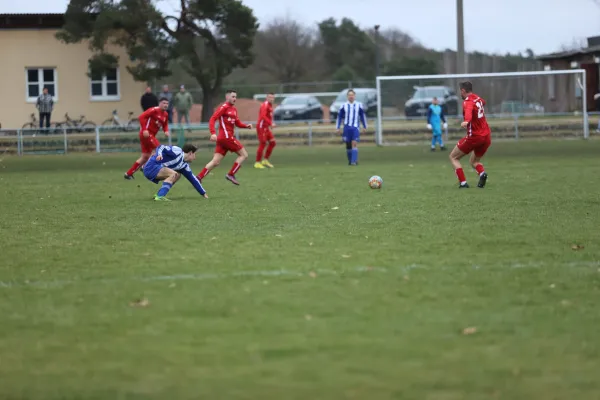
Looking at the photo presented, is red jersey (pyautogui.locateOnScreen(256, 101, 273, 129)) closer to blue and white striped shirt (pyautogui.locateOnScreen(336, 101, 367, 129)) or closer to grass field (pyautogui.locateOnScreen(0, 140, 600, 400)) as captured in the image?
blue and white striped shirt (pyautogui.locateOnScreen(336, 101, 367, 129))

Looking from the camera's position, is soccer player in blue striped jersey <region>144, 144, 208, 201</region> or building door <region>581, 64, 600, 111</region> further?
building door <region>581, 64, 600, 111</region>

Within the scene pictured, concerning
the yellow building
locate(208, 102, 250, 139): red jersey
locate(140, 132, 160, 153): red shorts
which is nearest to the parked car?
the yellow building

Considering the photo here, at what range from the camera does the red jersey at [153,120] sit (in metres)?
21.0

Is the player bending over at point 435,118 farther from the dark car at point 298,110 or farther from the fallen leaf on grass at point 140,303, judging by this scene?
the fallen leaf on grass at point 140,303

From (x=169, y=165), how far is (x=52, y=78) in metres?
33.7

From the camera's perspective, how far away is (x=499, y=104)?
40.0 m

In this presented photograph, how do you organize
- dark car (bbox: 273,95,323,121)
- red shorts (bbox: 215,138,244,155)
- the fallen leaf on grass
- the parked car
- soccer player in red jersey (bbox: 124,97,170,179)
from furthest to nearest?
dark car (bbox: 273,95,323,121) → the parked car → soccer player in red jersey (bbox: 124,97,170,179) → red shorts (bbox: 215,138,244,155) → the fallen leaf on grass

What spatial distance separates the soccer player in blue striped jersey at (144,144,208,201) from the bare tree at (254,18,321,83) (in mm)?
58657

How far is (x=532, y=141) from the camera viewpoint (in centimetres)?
3853

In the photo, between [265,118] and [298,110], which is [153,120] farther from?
[298,110]

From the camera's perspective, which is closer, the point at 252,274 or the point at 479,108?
the point at 252,274

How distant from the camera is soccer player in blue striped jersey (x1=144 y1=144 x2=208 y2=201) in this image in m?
16.1

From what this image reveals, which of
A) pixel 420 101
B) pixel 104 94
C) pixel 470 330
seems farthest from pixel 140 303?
pixel 104 94

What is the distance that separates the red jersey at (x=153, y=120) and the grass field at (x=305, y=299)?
5.31 meters
